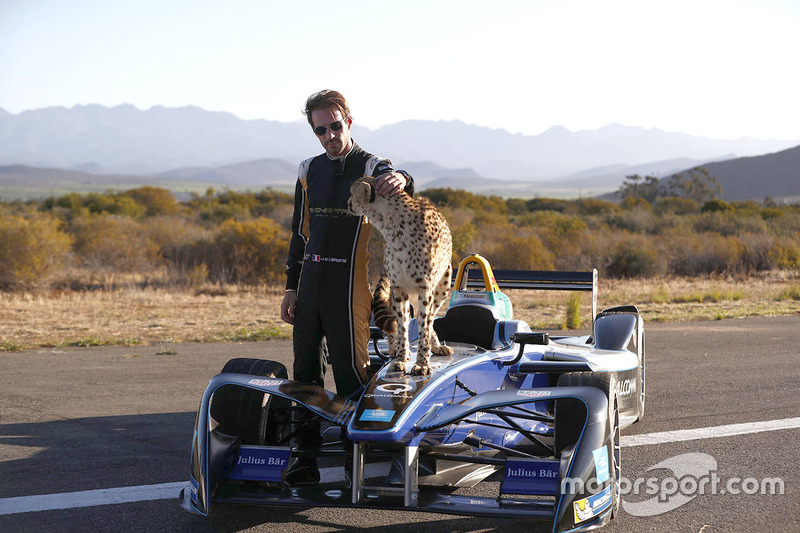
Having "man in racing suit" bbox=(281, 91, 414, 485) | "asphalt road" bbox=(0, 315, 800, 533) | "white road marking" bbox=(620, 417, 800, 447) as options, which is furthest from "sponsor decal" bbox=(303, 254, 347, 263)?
"white road marking" bbox=(620, 417, 800, 447)

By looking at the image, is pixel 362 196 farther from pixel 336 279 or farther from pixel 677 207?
pixel 677 207

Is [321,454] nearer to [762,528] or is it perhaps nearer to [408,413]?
[408,413]

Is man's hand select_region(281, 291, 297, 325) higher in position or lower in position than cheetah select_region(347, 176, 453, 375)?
lower

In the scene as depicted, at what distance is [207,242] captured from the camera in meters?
26.3

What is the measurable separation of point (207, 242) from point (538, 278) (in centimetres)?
1932

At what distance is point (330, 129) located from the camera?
560 centimetres

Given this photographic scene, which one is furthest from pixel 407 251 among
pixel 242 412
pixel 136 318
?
pixel 136 318

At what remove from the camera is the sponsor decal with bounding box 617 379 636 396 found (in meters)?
6.96

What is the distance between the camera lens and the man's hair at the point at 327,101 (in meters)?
5.58

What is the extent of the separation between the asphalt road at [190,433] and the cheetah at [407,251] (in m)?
1.14

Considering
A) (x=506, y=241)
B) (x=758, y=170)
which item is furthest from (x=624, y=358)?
(x=758, y=170)

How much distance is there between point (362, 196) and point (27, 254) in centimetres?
1855

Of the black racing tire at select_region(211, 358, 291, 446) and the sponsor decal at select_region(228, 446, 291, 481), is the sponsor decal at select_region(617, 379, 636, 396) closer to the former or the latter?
the black racing tire at select_region(211, 358, 291, 446)

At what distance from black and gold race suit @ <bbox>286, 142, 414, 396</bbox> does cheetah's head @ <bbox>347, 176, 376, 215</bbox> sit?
17 cm
